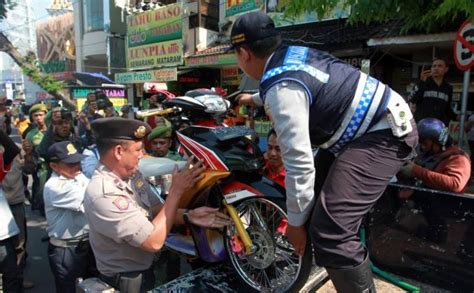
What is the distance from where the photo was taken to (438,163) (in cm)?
263

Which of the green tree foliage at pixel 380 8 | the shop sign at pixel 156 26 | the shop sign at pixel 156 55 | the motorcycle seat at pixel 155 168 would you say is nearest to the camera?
the motorcycle seat at pixel 155 168

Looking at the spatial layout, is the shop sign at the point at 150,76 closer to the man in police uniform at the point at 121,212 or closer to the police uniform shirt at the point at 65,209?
the police uniform shirt at the point at 65,209

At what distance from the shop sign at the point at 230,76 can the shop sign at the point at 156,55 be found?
162cm

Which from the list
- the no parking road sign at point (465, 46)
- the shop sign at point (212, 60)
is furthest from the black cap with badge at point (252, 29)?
the shop sign at point (212, 60)

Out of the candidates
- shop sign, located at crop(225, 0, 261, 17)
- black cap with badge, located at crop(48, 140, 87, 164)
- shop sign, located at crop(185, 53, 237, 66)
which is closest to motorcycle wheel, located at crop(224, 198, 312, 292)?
black cap with badge, located at crop(48, 140, 87, 164)

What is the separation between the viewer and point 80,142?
5043mm

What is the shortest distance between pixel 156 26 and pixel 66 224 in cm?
1240

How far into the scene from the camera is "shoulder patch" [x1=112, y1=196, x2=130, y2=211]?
5.82 feet

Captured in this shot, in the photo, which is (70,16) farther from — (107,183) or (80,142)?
(107,183)

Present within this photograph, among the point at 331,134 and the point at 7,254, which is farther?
the point at 7,254

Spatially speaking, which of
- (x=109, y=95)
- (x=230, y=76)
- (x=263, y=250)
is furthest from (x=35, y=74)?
(x=263, y=250)

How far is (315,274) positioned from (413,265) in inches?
24.7

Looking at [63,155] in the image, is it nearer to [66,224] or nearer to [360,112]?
[66,224]

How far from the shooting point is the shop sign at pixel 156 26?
42.8 feet
